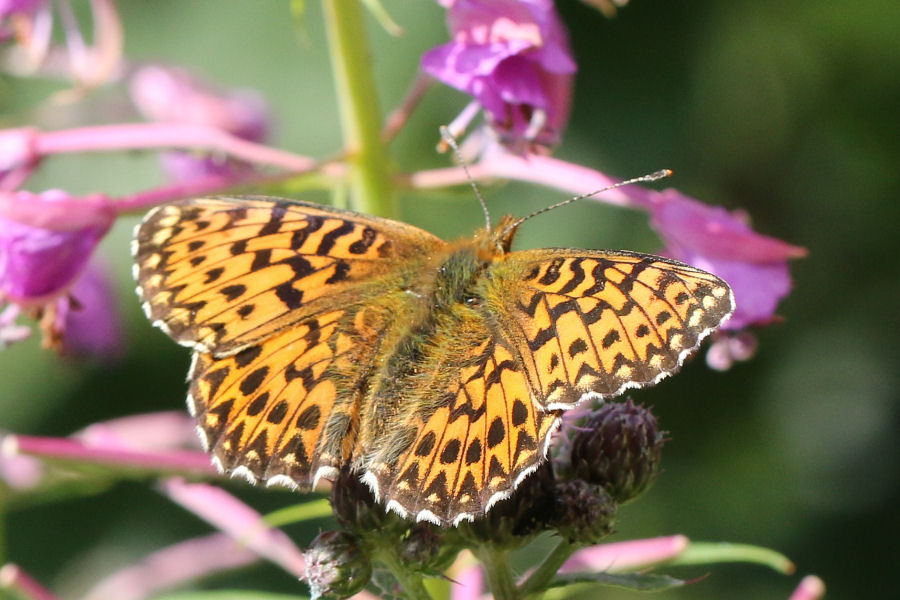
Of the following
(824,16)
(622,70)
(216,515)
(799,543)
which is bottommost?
(799,543)

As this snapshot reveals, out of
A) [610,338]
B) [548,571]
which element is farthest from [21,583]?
[610,338]

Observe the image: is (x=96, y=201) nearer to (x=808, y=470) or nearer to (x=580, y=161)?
(x=580, y=161)

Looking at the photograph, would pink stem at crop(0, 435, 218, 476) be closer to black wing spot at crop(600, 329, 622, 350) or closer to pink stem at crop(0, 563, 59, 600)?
pink stem at crop(0, 563, 59, 600)

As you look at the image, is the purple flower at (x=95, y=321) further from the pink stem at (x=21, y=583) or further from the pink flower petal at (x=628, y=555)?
the pink flower petal at (x=628, y=555)

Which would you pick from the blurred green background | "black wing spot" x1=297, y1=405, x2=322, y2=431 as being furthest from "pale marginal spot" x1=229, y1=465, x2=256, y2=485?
the blurred green background

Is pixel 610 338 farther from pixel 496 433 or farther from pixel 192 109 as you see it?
pixel 192 109

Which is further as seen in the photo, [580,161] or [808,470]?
[808,470]

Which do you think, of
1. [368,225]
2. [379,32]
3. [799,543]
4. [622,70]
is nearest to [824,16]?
[622,70]
